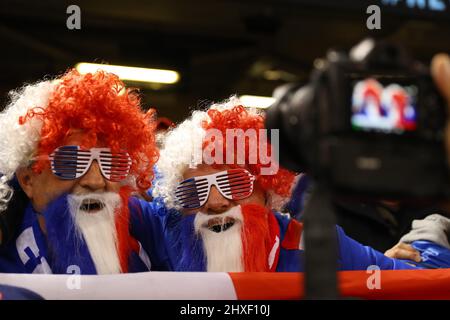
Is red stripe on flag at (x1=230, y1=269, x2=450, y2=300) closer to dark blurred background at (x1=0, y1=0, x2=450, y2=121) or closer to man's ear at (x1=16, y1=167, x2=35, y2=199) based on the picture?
man's ear at (x1=16, y1=167, x2=35, y2=199)

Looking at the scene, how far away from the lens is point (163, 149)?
7.89 ft

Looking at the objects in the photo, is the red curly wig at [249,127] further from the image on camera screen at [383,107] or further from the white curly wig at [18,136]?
the image on camera screen at [383,107]

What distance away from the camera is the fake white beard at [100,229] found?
1.99 metres

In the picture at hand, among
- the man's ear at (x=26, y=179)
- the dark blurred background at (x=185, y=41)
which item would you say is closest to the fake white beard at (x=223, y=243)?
the man's ear at (x=26, y=179)

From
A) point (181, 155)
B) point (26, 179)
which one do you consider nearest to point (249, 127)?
point (181, 155)

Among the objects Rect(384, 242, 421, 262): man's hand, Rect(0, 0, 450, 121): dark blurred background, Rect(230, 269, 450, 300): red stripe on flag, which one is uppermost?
Rect(0, 0, 450, 121): dark blurred background

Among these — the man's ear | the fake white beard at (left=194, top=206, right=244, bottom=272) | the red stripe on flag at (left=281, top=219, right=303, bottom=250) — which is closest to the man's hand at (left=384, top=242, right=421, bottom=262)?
the red stripe on flag at (left=281, top=219, right=303, bottom=250)

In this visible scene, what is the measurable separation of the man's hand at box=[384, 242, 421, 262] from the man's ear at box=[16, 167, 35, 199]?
1.23 m

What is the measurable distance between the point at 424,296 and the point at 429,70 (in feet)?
3.38

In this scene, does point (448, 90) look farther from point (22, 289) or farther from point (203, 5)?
point (203, 5)

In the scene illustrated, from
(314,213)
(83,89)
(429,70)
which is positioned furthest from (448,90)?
(83,89)

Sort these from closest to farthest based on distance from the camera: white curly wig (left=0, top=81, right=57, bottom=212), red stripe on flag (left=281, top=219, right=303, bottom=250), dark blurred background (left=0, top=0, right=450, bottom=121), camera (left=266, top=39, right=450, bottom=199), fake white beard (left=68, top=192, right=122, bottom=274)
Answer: camera (left=266, top=39, right=450, bottom=199)
fake white beard (left=68, top=192, right=122, bottom=274)
white curly wig (left=0, top=81, right=57, bottom=212)
red stripe on flag (left=281, top=219, right=303, bottom=250)
dark blurred background (left=0, top=0, right=450, bottom=121)

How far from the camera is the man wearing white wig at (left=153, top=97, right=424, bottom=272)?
210cm

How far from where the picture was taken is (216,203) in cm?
213
